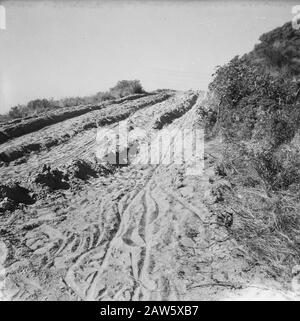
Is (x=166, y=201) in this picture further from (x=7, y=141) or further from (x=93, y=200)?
(x=7, y=141)

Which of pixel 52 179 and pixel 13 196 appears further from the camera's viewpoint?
pixel 52 179

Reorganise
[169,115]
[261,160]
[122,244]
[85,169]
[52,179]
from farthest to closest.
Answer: [169,115]
[85,169]
[52,179]
[261,160]
[122,244]

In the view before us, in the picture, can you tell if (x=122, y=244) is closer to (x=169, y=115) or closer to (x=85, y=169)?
(x=85, y=169)

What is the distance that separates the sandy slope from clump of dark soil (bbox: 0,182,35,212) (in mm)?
139

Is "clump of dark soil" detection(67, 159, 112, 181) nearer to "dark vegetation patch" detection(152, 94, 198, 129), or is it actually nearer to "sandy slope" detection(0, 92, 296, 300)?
"sandy slope" detection(0, 92, 296, 300)

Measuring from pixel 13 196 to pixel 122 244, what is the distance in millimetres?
2257

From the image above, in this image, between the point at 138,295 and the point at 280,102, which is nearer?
the point at 138,295

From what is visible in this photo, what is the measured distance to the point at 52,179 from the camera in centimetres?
646

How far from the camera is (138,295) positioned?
12.1ft

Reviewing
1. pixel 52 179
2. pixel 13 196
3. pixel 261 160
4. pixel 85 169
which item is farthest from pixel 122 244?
pixel 85 169

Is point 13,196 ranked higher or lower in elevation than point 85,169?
lower

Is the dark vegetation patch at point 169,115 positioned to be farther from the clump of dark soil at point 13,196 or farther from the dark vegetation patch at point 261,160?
the clump of dark soil at point 13,196

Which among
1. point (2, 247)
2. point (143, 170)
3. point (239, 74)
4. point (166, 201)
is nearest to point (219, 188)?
point (166, 201)

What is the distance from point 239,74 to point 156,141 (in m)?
3.38
